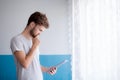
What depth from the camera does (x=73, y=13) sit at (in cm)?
217

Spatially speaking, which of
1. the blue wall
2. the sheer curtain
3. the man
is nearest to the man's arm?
the man

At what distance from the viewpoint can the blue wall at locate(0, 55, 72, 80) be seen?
2197 millimetres

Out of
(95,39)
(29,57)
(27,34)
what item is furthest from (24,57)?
(95,39)

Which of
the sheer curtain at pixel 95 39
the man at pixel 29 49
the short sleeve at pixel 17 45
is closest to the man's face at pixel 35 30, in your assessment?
the man at pixel 29 49

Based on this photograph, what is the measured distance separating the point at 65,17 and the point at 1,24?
2.19ft

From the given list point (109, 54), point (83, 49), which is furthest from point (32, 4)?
point (109, 54)

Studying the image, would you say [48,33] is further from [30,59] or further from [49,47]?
[30,59]

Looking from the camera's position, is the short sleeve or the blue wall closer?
the short sleeve

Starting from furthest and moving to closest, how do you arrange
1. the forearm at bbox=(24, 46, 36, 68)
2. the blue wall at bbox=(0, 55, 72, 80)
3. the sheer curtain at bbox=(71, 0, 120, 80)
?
the blue wall at bbox=(0, 55, 72, 80) < the sheer curtain at bbox=(71, 0, 120, 80) < the forearm at bbox=(24, 46, 36, 68)

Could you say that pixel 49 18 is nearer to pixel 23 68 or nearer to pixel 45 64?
pixel 45 64

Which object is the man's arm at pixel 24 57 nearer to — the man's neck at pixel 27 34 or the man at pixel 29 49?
the man at pixel 29 49

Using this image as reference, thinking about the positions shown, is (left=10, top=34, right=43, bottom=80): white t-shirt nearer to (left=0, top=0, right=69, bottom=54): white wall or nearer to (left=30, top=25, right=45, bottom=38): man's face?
(left=30, top=25, right=45, bottom=38): man's face

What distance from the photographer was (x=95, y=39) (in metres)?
1.91

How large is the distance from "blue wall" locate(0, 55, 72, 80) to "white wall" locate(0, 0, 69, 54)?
0.05 metres
